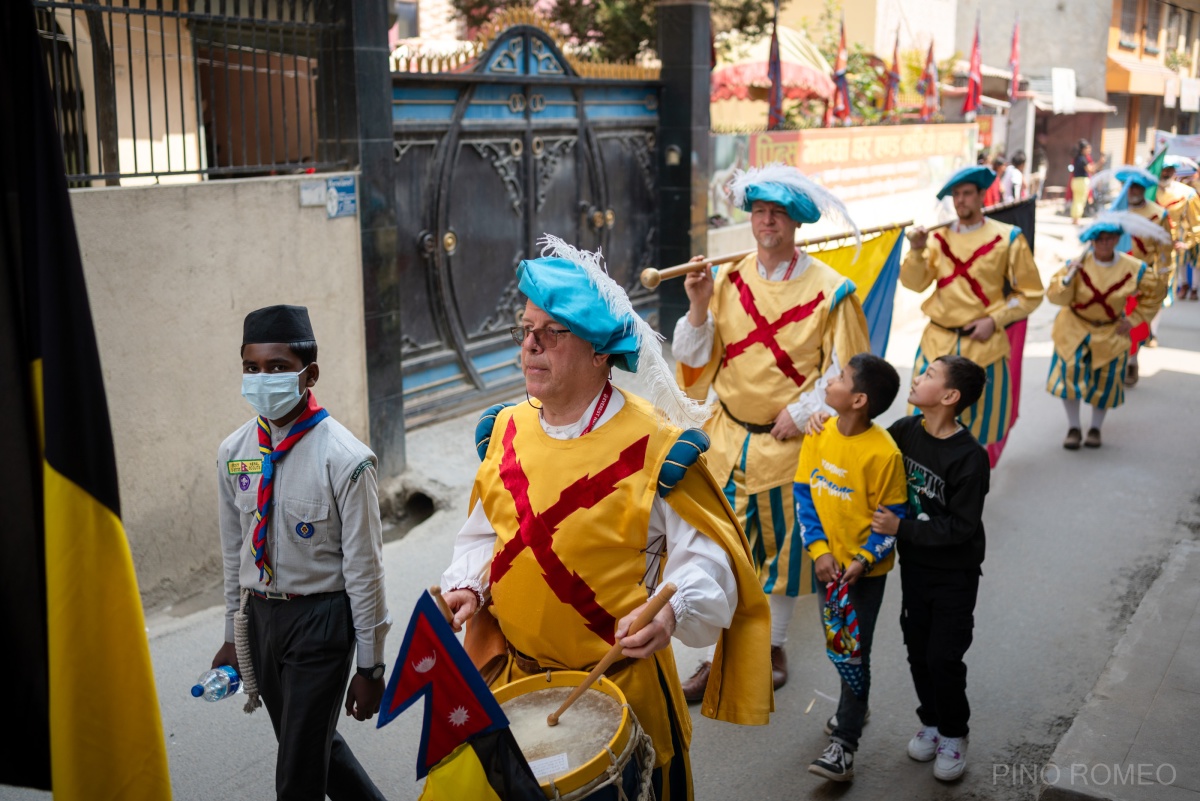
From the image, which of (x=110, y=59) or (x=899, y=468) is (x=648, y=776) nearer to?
(x=899, y=468)

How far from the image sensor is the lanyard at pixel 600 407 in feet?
9.62

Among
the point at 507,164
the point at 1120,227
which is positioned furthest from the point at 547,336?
the point at 1120,227

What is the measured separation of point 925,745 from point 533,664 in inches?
83.0

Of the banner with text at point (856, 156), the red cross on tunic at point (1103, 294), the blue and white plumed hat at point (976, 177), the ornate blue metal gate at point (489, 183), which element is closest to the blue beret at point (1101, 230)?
the red cross on tunic at point (1103, 294)

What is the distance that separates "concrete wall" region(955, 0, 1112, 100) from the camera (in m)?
32.1

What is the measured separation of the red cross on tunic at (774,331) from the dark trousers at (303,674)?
2298mm

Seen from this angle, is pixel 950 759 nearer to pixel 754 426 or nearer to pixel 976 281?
pixel 754 426

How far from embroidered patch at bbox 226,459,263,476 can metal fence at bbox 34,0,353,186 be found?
263 cm

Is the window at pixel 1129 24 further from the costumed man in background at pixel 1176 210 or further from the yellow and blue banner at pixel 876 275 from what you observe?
the yellow and blue banner at pixel 876 275

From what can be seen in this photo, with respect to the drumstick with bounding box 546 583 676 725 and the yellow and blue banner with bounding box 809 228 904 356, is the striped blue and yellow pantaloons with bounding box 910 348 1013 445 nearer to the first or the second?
the yellow and blue banner with bounding box 809 228 904 356

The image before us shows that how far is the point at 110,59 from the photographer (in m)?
5.59

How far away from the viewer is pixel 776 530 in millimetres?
5070

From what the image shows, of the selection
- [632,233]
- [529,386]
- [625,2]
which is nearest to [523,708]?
[529,386]

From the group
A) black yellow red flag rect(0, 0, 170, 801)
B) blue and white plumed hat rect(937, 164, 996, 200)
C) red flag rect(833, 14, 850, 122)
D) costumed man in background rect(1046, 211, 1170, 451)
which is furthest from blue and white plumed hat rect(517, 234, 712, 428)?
red flag rect(833, 14, 850, 122)
